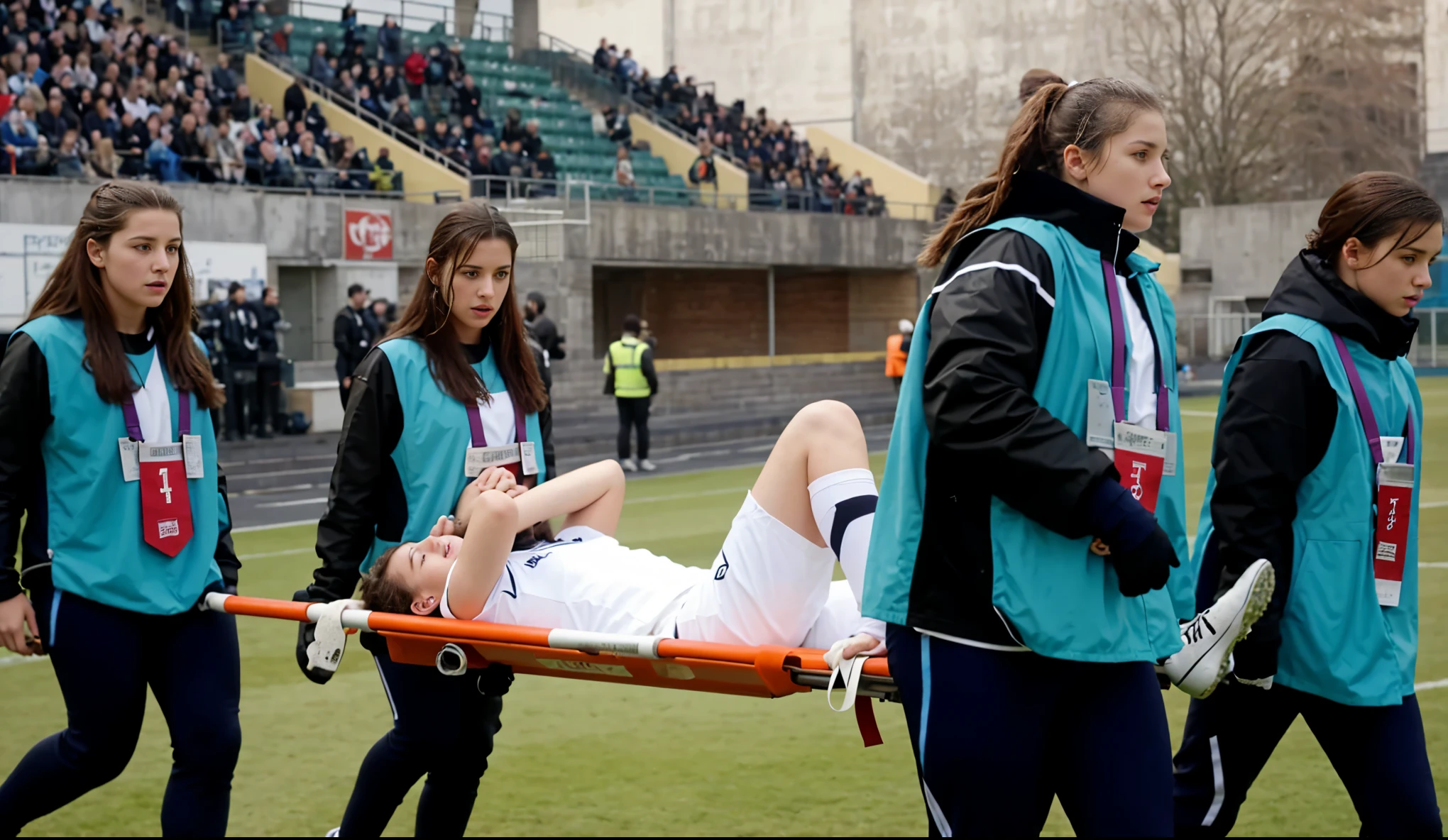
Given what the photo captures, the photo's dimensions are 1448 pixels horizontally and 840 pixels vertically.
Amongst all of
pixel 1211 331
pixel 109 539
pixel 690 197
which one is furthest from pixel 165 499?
pixel 1211 331

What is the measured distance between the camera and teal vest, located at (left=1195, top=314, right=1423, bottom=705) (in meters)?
3.42

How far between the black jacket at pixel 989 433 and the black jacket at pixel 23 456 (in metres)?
2.44

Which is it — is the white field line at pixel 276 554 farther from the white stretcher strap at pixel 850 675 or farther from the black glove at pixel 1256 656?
the black glove at pixel 1256 656

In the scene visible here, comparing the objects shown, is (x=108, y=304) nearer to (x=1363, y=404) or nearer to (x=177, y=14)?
(x=1363, y=404)

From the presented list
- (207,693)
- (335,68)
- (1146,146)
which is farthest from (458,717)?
(335,68)

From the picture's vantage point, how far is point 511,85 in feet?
122

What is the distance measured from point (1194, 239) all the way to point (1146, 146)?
43577mm

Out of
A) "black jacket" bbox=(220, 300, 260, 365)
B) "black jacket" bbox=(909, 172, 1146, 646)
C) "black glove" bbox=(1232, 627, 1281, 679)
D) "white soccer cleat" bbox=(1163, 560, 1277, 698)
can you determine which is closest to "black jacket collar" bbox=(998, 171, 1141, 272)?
"black jacket" bbox=(909, 172, 1146, 646)

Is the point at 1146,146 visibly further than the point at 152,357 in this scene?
No

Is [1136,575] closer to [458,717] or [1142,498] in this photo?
[1142,498]

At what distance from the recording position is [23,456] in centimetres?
395

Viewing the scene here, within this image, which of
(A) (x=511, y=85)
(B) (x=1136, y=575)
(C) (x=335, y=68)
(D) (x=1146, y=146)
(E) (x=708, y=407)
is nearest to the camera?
(B) (x=1136, y=575)

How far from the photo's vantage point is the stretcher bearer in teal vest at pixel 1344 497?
134 inches

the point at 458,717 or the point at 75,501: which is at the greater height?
the point at 75,501
